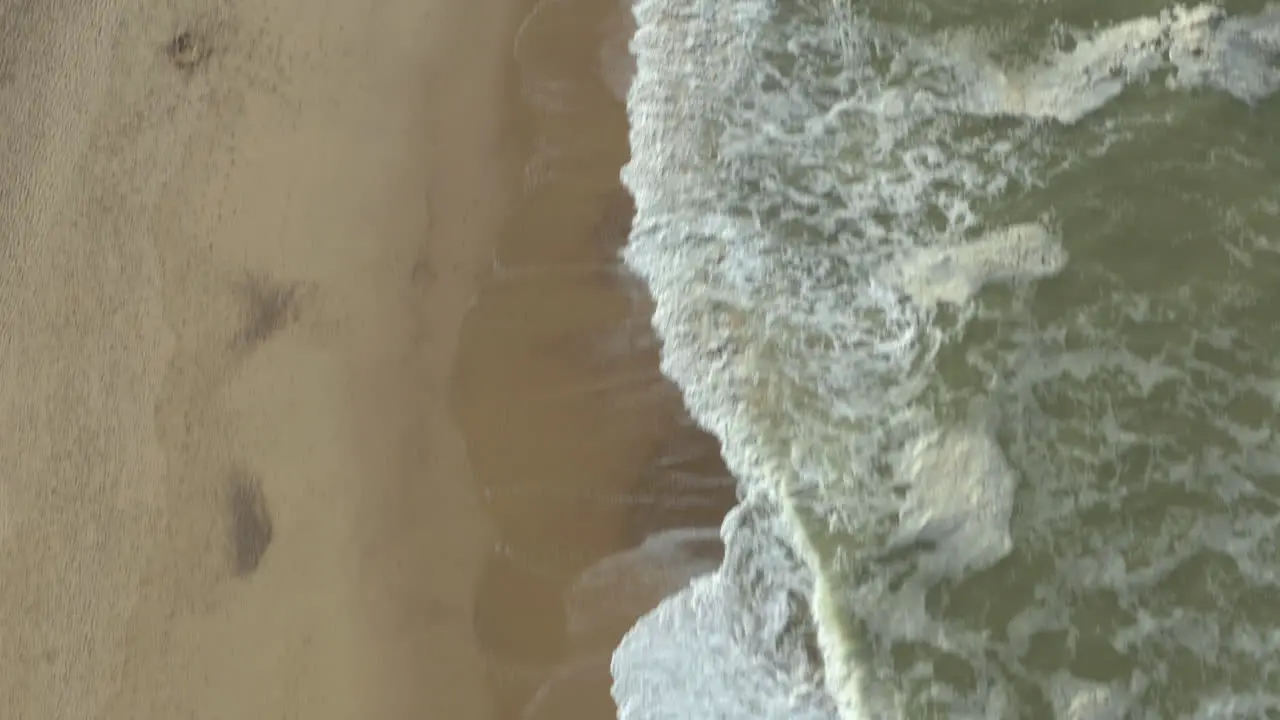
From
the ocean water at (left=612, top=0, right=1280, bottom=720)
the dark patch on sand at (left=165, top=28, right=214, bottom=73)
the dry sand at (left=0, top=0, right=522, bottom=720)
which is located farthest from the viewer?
the dark patch on sand at (left=165, top=28, right=214, bottom=73)

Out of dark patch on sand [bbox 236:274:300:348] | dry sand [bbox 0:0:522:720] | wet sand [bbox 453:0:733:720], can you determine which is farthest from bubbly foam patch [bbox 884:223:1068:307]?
dark patch on sand [bbox 236:274:300:348]

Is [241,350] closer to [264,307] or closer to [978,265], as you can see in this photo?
[264,307]

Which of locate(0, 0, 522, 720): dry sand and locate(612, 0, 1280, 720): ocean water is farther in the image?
locate(0, 0, 522, 720): dry sand

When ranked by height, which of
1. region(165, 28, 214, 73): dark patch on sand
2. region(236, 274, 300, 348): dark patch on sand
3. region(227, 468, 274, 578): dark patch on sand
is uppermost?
region(165, 28, 214, 73): dark patch on sand

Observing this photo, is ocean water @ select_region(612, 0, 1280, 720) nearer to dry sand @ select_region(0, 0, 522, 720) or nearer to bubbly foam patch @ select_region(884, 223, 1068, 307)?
bubbly foam patch @ select_region(884, 223, 1068, 307)

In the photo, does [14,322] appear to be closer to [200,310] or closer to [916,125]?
[200,310]

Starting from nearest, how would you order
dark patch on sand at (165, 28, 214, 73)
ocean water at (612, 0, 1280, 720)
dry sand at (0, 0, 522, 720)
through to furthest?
ocean water at (612, 0, 1280, 720) < dry sand at (0, 0, 522, 720) < dark patch on sand at (165, 28, 214, 73)

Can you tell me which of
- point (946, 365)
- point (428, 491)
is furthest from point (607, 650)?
point (946, 365)

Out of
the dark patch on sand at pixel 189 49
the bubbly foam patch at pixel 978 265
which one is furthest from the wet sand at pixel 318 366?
the bubbly foam patch at pixel 978 265
